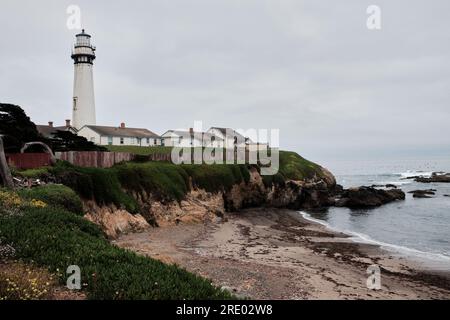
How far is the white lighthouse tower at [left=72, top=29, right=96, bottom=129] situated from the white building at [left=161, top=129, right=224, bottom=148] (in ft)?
80.1

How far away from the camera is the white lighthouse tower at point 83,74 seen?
66625 mm

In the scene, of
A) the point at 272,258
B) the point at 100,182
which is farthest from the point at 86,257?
the point at 100,182

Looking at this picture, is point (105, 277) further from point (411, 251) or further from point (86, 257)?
point (411, 251)

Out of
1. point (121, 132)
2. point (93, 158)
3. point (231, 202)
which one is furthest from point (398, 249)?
point (121, 132)

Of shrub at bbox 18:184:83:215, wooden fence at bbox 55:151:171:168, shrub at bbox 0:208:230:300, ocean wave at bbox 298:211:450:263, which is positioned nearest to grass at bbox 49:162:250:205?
wooden fence at bbox 55:151:171:168

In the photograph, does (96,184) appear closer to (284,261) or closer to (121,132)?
(284,261)

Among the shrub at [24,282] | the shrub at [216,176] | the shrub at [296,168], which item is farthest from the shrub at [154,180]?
Answer: the shrub at [296,168]

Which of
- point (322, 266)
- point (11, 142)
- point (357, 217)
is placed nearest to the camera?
point (322, 266)

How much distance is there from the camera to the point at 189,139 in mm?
93062

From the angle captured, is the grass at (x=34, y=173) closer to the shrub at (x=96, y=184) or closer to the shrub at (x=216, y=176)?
the shrub at (x=96, y=184)

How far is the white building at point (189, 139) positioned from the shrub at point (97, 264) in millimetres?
74522

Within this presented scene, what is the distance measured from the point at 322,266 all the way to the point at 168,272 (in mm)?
15536

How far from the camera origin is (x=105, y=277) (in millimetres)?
9750

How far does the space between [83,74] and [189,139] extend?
32.8 meters
